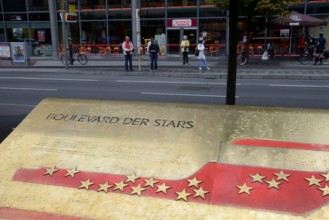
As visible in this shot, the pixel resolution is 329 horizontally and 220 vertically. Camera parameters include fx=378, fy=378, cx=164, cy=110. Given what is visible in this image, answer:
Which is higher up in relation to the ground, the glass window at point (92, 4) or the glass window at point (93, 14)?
the glass window at point (92, 4)

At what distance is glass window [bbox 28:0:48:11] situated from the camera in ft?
101

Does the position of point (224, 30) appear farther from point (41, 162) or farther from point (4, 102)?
point (41, 162)

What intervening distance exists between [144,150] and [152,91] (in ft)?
31.0

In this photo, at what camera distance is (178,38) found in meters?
28.3

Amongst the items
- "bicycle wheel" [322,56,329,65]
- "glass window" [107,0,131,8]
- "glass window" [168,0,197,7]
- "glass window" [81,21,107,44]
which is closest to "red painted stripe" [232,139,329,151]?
"bicycle wheel" [322,56,329,65]

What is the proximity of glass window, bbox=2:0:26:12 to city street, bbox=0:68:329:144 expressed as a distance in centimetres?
1486

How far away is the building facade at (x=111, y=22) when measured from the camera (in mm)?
27406

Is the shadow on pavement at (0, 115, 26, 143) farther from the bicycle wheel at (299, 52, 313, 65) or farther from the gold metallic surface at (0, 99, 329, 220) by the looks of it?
the bicycle wheel at (299, 52, 313, 65)

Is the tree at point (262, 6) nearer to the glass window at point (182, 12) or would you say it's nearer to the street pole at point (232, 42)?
the glass window at point (182, 12)

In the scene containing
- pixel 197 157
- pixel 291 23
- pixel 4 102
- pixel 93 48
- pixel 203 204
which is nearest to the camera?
pixel 203 204

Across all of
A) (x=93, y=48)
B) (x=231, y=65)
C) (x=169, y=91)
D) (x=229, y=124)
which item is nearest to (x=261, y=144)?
(x=229, y=124)

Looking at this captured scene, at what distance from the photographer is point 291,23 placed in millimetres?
21859

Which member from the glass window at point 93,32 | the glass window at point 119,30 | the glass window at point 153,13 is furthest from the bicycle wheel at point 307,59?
the glass window at point 93,32

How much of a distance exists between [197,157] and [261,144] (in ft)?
2.37
